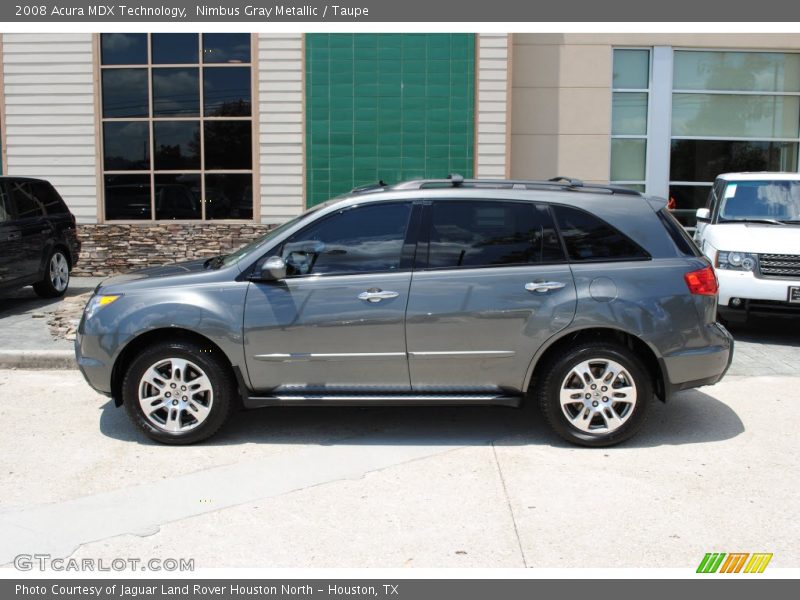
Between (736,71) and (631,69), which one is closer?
(631,69)

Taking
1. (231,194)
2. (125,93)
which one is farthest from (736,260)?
(125,93)

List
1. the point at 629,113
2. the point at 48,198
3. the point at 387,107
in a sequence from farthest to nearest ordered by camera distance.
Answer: the point at 629,113 → the point at 387,107 → the point at 48,198

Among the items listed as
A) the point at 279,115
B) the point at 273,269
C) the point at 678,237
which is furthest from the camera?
the point at 279,115

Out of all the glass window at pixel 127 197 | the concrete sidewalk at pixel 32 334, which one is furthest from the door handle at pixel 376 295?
the glass window at pixel 127 197

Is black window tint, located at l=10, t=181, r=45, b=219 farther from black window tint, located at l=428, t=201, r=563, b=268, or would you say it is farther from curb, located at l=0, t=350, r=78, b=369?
black window tint, located at l=428, t=201, r=563, b=268

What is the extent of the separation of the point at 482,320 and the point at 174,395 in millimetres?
2151

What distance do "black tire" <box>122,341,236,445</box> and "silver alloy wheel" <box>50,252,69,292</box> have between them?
21.2 feet

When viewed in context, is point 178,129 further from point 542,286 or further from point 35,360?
point 542,286

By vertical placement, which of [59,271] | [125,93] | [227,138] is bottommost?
[59,271]

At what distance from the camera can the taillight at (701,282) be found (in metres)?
5.58

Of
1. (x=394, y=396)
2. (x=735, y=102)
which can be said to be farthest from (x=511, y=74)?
(x=394, y=396)

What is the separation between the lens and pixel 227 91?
44.9 ft

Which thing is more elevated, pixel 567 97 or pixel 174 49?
pixel 174 49

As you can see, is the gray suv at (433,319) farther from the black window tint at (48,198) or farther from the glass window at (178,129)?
the glass window at (178,129)
